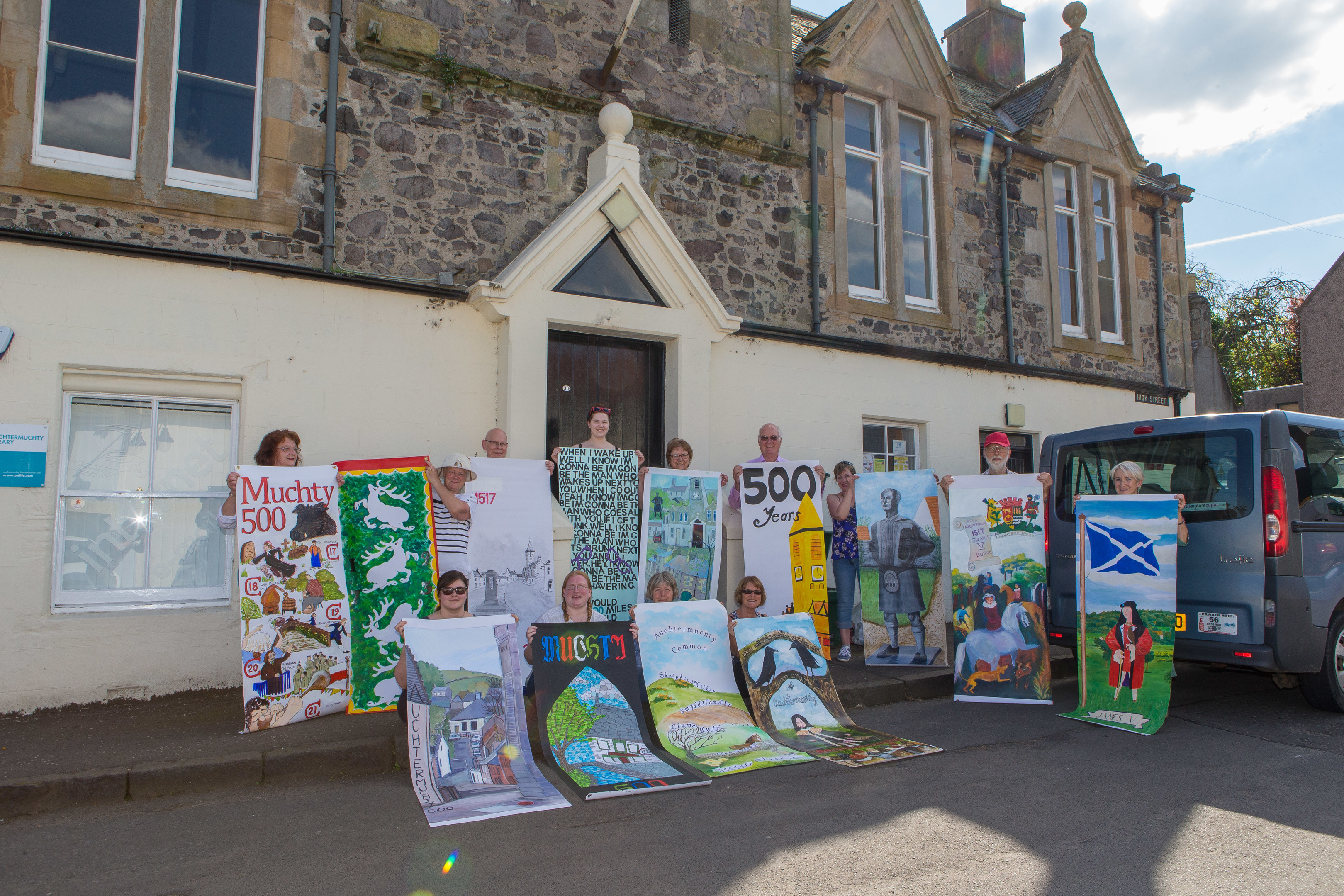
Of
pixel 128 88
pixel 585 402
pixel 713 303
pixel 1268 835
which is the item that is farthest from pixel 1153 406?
pixel 128 88

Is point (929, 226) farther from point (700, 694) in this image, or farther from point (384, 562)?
point (384, 562)

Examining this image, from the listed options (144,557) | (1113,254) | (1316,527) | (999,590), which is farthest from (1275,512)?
(1113,254)

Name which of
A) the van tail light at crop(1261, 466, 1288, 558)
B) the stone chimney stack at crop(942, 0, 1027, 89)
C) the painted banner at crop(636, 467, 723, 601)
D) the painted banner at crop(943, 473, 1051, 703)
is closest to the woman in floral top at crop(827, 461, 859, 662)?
the painted banner at crop(943, 473, 1051, 703)

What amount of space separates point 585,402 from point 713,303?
165 cm

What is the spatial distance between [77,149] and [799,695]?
6.74m

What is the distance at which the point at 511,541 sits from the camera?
6.44 meters

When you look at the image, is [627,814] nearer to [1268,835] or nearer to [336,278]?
[1268,835]

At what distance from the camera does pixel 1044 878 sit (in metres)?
3.37

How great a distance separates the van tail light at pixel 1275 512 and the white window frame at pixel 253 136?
789 centimetres

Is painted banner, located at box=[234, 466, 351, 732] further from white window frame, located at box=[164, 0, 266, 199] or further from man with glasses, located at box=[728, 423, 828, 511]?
man with glasses, located at box=[728, 423, 828, 511]

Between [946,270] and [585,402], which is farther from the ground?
[946,270]

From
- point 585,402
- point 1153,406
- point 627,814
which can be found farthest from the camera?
point 1153,406

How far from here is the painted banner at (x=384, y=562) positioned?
582cm

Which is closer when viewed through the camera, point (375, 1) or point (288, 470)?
point (288, 470)
